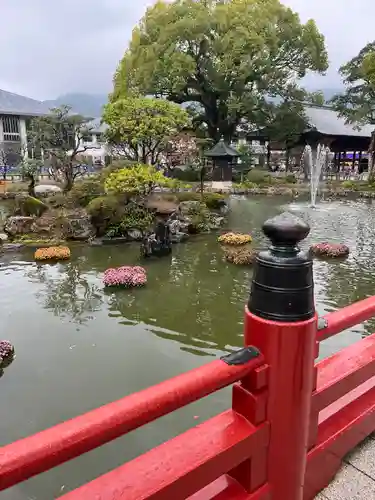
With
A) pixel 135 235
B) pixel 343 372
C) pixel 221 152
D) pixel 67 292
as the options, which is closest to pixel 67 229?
pixel 135 235

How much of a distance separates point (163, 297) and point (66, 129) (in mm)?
12901

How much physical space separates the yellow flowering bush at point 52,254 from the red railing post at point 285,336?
35.4 ft

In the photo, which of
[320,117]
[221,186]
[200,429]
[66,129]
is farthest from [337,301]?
[320,117]

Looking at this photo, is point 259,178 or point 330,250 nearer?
point 330,250

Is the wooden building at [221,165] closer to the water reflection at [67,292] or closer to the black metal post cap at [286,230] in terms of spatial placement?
the water reflection at [67,292]

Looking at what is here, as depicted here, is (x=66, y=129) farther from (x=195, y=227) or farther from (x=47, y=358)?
(x=47, y=358)

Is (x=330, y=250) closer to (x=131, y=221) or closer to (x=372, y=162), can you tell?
(x=131, y=221)

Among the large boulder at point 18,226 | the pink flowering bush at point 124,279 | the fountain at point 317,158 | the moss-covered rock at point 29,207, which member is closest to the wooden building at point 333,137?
the fountain at point 317,158

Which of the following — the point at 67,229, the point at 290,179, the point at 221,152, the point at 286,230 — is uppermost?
the point at 221,152

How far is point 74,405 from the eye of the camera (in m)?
5.02

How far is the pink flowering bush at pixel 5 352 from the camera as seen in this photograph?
6.00 m

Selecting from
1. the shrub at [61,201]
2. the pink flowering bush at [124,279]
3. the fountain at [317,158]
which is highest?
the fountain at [317,158]

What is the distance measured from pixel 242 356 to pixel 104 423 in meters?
0.63

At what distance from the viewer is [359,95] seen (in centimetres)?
3362
